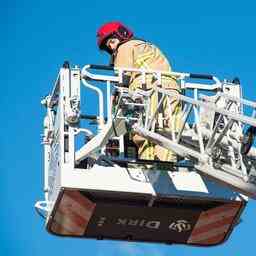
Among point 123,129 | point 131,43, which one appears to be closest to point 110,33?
point 131,43

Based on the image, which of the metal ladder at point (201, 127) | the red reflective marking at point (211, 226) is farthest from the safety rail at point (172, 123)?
the red reflective marking at point (211, 226)

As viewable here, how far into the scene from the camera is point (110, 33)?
18.6 metres

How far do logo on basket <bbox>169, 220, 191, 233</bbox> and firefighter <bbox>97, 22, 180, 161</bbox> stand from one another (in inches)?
42.1

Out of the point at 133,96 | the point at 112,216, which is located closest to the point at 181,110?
the point at 133,96

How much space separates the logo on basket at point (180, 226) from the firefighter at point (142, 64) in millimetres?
1070

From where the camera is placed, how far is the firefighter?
16969 millimetres

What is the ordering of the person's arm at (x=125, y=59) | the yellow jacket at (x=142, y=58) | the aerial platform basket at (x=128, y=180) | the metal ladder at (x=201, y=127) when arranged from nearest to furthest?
the metal ladder at (x=201, y=127), the aerial platform basket at (x=128, y=180), the person's arm at (x=125, y=59), the yellow jacket at (x=142, y=58)

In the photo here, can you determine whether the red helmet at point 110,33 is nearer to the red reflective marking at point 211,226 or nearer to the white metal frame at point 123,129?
the white metal frame at point 123,129

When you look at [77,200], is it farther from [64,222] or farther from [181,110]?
[181,110]

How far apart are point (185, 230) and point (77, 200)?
6.77 ft

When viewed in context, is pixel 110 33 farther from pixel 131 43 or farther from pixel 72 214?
pixel 72 214

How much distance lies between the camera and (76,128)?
17281mm

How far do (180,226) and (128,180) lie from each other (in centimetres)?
151

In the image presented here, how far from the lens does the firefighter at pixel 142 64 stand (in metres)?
17.0
